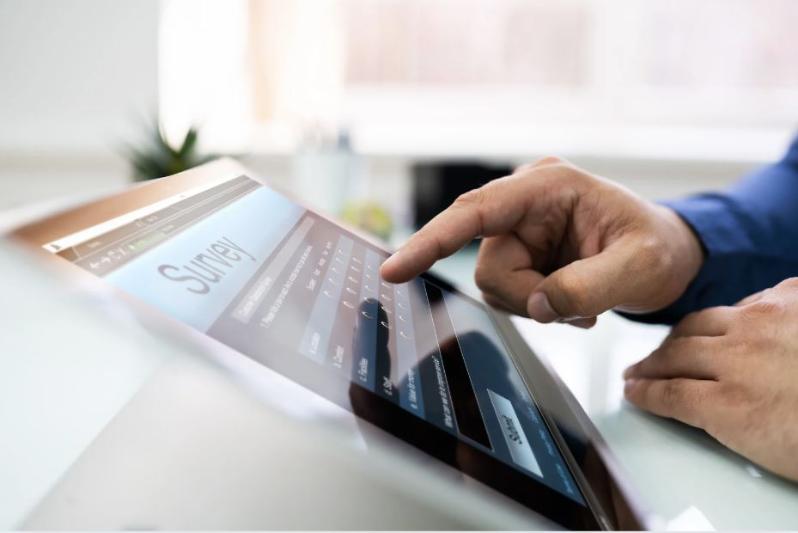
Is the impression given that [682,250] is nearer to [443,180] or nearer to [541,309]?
[541,309]

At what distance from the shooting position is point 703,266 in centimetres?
67

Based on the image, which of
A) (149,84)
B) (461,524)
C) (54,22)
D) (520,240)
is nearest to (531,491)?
(461,524)

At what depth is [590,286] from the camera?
1.68ft

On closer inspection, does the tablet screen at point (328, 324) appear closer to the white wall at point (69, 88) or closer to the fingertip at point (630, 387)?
the fingertip at point (630, 387)

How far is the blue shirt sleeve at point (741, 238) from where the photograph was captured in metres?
0.67

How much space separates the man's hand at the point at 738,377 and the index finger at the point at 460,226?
0.16 meters

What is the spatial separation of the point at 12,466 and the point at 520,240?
0.45 metres

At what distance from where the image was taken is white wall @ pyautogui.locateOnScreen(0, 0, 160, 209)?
188cm

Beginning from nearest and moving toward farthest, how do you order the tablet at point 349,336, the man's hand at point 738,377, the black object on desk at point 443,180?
the tablet at point 349,336 → the man's hand at point 738,377 → the black object on desk at point 443,180

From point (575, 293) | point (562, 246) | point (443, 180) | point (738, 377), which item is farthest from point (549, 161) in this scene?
point (443, 180)

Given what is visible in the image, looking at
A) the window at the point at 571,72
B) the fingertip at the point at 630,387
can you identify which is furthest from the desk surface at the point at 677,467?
the window at the point at 571,72

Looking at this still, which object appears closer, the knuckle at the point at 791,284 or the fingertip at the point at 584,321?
the knuckle at the point at 791,284

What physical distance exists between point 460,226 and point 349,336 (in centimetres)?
21

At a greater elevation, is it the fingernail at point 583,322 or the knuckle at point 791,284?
the knuckle at point 791,284
